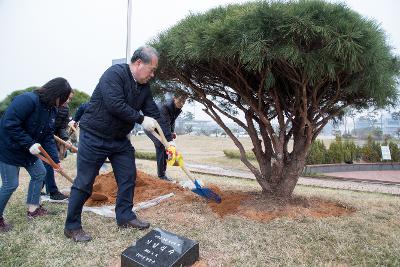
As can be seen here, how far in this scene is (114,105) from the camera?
299 centimetres

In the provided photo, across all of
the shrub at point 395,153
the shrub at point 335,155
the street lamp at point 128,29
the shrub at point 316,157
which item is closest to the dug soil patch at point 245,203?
the street lamp at point 128,29

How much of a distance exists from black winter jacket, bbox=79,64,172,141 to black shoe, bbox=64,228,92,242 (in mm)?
897

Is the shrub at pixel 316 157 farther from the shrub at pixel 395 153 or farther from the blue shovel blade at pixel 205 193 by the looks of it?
the blue shovel blade at pixel 205 193

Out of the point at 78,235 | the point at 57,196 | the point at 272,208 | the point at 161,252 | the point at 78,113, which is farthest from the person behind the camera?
the point at 78,113

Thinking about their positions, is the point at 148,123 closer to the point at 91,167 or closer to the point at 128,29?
the point at 91,167

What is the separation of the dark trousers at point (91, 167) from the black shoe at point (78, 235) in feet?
0.12

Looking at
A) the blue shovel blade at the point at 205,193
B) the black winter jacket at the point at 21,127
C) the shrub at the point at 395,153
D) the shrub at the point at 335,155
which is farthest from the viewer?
the shrub at the point at 395,153

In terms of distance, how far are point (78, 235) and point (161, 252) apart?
0.98 meters

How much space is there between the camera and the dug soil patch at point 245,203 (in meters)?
3.89

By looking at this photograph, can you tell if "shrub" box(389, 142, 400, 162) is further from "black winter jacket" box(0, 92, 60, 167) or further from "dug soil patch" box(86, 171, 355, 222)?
"black winter jacket" box(0, 92, 60, 167)

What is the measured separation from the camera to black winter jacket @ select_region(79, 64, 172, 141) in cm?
302

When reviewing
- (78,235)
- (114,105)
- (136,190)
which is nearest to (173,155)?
(114,105)

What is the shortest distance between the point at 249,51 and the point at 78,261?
2.27 m

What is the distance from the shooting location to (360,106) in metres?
4.62
